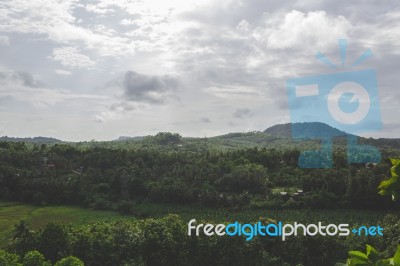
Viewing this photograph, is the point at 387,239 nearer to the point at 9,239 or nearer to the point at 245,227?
the point at 245,227

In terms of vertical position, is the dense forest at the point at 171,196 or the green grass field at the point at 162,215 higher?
the dense forest at the point at 171,196

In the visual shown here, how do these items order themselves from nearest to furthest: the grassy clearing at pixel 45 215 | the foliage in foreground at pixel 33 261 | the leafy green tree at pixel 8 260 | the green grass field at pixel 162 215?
1. the leafy green tree at pixel 8 260
2. the foliage in foreground at pixel 33 261
3. the green grass field at pixel 162 215
4. the grassy clearing at pixel 45 215

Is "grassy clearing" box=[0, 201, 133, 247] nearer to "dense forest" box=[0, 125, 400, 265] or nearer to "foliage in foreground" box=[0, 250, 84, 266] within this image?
"dense forest" box=[0, 125, 400, 265]

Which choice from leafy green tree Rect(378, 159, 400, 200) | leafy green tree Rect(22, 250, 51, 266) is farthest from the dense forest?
leafy green tree Rect(378, 159, 400, 200)

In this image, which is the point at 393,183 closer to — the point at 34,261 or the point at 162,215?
the point at 34,261

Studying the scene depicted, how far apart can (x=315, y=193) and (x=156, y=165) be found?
142 ft

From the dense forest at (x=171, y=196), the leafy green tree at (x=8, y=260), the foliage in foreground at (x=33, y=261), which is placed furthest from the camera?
the dense forest at (x=171, y=196)

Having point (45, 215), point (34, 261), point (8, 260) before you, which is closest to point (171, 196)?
point (45, 215)

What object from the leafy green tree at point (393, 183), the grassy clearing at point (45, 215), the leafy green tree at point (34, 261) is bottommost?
the grassy clearing at point (45, 215)

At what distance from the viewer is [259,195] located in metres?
84.5

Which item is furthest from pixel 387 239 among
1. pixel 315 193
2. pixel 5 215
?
pixel 5 215

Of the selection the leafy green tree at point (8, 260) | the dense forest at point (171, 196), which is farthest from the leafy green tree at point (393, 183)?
the leafy green tree at point (8, 260)

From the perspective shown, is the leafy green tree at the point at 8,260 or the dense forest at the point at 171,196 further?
the dense forest at the point at 171,196

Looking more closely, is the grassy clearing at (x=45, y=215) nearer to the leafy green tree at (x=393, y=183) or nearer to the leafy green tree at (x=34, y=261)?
the leafy green tree at (x=34, y=261)
